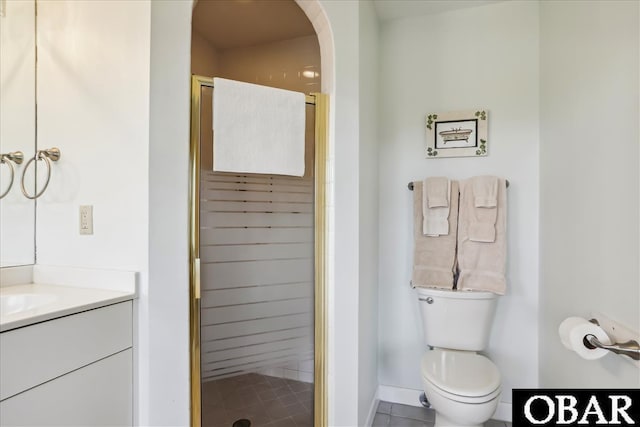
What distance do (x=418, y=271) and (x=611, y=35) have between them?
1390mm

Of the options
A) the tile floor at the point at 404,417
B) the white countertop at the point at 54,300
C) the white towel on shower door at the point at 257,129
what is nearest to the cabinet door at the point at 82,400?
the white countertop at the point at 54,300

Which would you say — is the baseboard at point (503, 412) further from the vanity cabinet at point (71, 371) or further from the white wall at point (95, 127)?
the white wall at point (95, 127)

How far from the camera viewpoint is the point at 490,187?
74.8 inches

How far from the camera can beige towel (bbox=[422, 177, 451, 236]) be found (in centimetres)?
196

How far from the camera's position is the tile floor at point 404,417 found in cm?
191

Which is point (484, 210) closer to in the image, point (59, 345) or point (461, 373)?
point (461, 373)

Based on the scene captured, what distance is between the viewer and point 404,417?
1.98 meters

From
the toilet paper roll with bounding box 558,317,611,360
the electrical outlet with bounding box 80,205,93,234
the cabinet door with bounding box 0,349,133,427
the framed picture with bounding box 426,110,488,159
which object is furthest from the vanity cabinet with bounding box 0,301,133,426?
the framed picture with bounding box 426,110,488,159

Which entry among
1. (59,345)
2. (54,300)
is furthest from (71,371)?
(54,300)

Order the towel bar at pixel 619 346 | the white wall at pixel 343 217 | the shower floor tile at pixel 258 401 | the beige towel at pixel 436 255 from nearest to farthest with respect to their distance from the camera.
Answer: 1. the towel bar at pixel 619 346
2. the shower floor tile at pixel 258 401
3. the white wall at pixel 343 217
4. the beige towel at pixel 436 255

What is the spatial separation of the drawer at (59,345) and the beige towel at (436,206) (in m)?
1.63

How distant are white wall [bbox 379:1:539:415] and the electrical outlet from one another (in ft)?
5.32

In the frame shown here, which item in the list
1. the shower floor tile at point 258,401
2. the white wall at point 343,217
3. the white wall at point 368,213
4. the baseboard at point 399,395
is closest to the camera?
the shower floor tile at point 258,401

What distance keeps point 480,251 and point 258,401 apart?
4.82ft
